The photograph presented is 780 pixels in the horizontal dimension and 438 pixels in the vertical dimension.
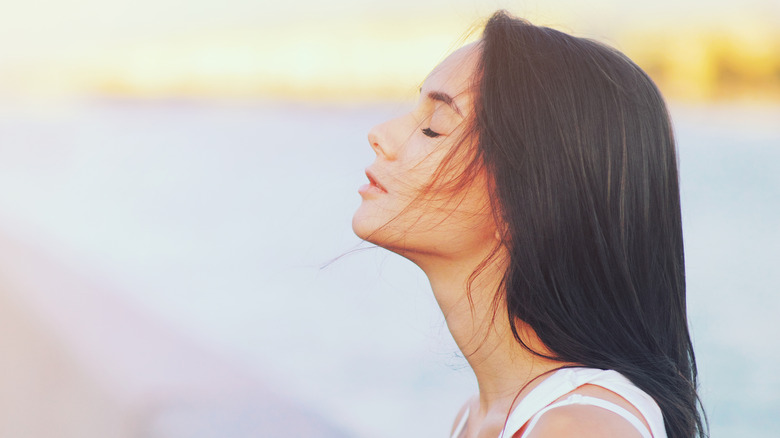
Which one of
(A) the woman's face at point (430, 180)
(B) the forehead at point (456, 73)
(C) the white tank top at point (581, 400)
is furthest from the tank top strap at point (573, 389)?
(B) the forehead at point (456, 73)

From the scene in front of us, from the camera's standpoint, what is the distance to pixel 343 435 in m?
4.14

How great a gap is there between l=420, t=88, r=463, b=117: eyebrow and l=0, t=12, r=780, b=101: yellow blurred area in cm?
1296

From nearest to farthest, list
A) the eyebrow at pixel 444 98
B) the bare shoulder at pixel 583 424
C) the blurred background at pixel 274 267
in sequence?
the bare shoulder at pixel 583 424 < the eyebrow at pixel 444 98 < the blurred background at pixel 274 267

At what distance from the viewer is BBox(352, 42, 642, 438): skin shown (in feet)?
4.89

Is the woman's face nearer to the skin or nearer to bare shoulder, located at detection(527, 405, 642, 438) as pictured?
the skin

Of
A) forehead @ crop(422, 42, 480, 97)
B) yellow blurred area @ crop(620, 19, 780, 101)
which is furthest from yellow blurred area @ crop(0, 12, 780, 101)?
Result: forehead @ crop(422, 42, 480, 97)

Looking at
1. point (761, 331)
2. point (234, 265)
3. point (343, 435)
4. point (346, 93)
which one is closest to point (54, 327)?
point (343, 435)

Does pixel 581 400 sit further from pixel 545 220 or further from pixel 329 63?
pixel 329 63

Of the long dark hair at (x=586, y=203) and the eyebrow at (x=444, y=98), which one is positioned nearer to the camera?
the long dark hair at (x=586, y=203)

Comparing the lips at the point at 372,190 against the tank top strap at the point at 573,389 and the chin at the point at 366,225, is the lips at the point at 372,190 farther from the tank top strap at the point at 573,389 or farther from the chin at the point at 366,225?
the tank top strap at the point at 573,389

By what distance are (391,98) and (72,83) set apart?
29.0 ft

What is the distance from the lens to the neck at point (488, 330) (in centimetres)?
149

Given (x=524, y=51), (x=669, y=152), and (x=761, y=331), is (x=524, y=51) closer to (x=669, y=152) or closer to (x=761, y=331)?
(x=669, y=152)

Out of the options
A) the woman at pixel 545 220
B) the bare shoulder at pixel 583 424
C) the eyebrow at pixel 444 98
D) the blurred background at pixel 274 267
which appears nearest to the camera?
the bare shoulder at pixel 583 424
